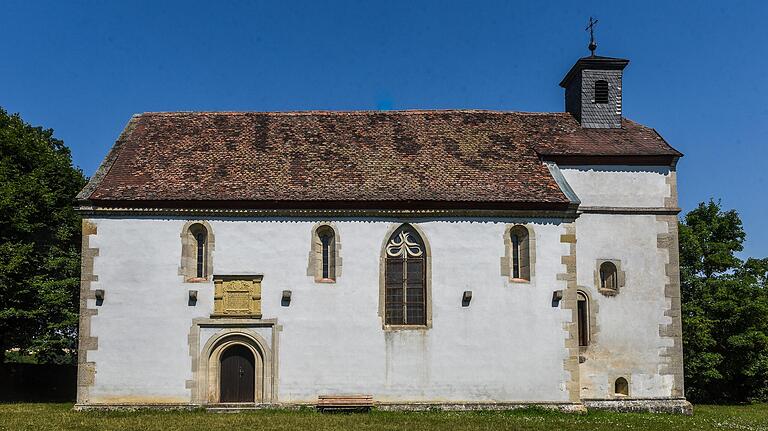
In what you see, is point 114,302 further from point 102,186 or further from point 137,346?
point 102,186

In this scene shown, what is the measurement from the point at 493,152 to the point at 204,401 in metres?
12.2

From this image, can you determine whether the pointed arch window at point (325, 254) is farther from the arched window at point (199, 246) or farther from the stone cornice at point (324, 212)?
the arched window at point (199, 246)

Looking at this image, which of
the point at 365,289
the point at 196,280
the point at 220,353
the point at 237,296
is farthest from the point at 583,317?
the point at 196,280

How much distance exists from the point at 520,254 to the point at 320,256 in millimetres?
6198

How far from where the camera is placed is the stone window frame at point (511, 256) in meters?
22.3

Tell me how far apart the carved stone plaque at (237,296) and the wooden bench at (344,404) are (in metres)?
3.21

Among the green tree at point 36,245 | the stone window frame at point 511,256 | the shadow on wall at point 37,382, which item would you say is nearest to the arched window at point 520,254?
the stone window frame at point 511,256

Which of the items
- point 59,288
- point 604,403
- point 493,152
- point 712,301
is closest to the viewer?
point 604,403

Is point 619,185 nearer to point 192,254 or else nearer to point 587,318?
point 587,318

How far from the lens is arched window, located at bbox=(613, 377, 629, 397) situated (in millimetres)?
23203

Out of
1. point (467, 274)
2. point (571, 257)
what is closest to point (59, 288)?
point (467, 274)

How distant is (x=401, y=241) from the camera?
22578 millimetres

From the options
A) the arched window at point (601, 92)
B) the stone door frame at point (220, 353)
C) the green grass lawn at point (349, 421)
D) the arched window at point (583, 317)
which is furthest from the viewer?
the arched window at point (601, 92)

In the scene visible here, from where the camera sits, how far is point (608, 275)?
945 inches
